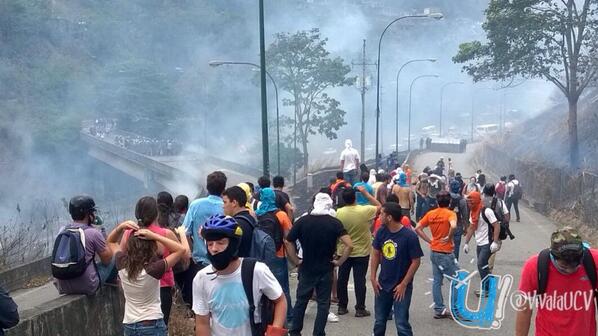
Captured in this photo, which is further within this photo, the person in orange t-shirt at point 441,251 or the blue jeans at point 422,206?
the blue jeans at point 422,206

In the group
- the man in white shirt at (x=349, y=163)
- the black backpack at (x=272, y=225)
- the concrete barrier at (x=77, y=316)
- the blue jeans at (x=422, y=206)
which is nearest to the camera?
the concrete barrier at (x=77, y=316)

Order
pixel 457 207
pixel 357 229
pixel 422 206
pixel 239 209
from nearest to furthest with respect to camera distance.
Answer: pixel 239 209, pixel 357 229, pixel 457 207, pixel 422 206

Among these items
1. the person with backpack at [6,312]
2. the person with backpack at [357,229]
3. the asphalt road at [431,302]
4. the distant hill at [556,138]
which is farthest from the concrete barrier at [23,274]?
the distant hill at [556,138]

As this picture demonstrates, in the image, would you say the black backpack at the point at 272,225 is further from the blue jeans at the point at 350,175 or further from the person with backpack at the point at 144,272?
the blue jeans at the point at 350,175

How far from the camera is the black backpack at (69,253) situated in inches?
202

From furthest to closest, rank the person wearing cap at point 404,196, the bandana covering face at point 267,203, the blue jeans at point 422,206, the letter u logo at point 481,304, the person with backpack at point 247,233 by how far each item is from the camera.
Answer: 1. the blue jeans at point 422,206
2. the person wearing cap at point 404,196
3. the letter u logo at point 481,304
4. the bandana covering face at point 267,203
5. the person with backpack at point 247,233

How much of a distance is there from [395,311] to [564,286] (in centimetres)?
250

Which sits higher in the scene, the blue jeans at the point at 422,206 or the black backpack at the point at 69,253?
the black backpack at the point at 69,253

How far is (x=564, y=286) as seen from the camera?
14.3ft

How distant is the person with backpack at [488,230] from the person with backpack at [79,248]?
5323 mm

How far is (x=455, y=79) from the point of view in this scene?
10631 cm

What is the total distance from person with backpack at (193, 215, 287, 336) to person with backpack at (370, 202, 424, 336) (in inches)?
113

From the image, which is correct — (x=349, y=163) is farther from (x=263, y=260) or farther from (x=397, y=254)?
(x=263, y=260)

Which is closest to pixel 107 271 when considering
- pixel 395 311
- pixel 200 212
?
pixel 200 212
